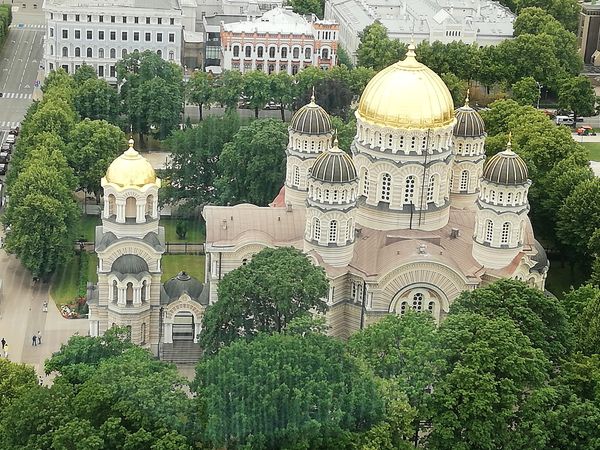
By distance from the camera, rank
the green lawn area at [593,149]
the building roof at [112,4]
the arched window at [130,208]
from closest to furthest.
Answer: the arched window at [130,208]
the green lawn area at [593,149]
the building roof at [112,4]

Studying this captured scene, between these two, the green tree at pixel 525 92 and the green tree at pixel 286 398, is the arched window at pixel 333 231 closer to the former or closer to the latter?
the green tree at pixel 286 398

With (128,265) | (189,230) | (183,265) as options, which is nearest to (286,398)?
(128,265)

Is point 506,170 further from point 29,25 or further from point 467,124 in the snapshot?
point 29,25

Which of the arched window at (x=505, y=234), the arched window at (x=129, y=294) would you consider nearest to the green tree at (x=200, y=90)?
the arched window at (x=129, y=294)

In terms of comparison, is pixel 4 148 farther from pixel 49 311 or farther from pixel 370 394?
pixel 370 394

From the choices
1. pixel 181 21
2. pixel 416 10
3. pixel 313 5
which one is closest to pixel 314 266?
pixel 181 21

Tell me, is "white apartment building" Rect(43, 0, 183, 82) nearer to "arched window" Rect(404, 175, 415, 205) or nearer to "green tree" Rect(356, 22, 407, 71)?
"green tree" Rect(356, 22, 407, 71)
